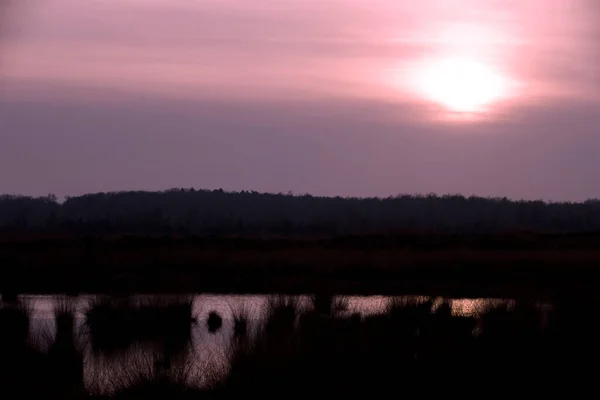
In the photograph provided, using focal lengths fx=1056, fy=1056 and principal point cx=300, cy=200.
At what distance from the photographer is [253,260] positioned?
115ft

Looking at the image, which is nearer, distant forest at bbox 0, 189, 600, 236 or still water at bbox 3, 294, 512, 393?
still water at bbox 3, 294, 512, 393

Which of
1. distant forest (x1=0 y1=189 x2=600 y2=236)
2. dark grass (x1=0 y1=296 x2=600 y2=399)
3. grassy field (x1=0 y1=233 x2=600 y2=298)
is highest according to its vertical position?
distant forest (x1=0 y1=189 x2=600 y2=236)

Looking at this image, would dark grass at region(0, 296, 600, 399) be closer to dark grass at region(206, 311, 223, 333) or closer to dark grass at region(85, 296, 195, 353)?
dark grass at region(85, 296, 195, 353)

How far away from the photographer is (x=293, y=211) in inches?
5039

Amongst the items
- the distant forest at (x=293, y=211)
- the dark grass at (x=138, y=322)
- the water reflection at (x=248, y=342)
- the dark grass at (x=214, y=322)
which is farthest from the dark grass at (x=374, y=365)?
the distant forest at (x=293, y=211)

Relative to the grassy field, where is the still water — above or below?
below

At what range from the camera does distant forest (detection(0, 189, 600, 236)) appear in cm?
10875

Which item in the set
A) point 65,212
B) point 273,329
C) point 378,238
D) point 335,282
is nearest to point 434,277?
point 335,282

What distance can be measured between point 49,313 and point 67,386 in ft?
29.1

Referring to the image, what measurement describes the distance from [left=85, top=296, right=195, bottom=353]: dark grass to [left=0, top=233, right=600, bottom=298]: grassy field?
19.1 ft

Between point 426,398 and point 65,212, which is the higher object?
point 65,212

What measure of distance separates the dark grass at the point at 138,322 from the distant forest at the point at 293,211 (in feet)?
268

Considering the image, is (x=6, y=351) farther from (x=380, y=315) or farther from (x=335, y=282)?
(x=335, y=282)

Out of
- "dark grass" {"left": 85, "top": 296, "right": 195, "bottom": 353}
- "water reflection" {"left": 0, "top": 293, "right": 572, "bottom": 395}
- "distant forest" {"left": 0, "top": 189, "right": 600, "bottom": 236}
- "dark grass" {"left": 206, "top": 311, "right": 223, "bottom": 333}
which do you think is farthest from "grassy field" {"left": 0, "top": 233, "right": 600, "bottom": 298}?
"distant forest" {"left": 0, "top": 189, "right": 600, "bottom": 236}
